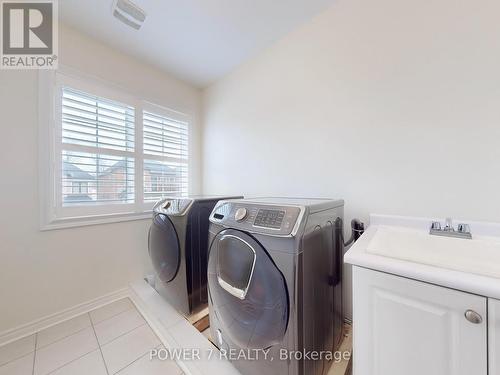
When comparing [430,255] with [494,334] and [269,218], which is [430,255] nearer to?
[494,334]

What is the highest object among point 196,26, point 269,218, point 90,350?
point 196,26

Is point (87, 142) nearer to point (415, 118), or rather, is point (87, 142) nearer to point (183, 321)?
point (183, 321)

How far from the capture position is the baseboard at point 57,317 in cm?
140

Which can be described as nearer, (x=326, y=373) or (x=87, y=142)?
(x=326, y=373)

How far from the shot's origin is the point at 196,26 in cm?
163

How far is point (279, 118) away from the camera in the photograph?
1.78 metres

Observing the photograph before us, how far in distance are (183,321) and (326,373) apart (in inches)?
39.2

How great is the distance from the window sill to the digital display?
1.67m

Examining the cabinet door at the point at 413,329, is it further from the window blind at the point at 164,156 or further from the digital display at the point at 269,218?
the window blind at the point at 164,156

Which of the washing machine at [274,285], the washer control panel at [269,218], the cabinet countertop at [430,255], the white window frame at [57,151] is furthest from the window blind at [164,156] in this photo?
the cabinet countertop at [430,255]

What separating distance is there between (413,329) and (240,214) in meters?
0.77

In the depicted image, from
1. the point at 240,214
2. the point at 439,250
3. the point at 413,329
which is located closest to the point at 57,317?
the point at 240,214

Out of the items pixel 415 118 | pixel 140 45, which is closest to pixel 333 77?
pixel 415 118

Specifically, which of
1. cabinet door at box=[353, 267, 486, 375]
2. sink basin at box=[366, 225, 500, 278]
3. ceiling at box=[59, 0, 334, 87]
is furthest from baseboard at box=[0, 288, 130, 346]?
ceiling at box=[59, 0, 334, 87]
